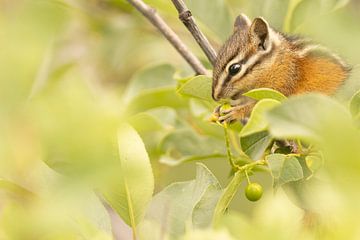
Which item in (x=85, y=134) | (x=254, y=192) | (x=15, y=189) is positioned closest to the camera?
(x=85, y=134)

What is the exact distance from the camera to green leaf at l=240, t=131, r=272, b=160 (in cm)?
204

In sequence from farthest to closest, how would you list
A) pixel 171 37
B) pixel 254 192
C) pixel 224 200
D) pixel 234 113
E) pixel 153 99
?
pixel 153 99 → pixel 171 37 → pixel 234 113 → pixel 254 192 → pixel 224 200

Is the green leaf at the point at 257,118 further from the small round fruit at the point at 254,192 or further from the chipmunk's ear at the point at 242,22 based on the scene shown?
the chipmunk's ear at the point at 242,22

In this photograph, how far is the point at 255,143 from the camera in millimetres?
2047

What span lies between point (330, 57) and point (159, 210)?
1.07 m

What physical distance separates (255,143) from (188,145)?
0.60 m

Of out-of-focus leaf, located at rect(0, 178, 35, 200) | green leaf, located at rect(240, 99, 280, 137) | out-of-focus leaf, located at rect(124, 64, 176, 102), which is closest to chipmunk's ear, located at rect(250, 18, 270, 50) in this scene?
out-of-focus leaf, located at rect(124, 64, 176, 102)

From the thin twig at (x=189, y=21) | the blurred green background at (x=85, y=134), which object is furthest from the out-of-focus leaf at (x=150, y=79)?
the thin twig at (x=189, y=21)

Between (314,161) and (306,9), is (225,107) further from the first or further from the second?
(314,161)

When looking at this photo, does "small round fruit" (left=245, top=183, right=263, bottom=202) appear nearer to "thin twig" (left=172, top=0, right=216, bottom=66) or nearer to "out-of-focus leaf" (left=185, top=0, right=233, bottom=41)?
"thin twig" (left=172, top=0, right=216, bottom=66)

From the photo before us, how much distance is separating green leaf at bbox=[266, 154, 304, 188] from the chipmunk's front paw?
54cm

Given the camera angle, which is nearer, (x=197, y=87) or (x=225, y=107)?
(x=197, y=87)

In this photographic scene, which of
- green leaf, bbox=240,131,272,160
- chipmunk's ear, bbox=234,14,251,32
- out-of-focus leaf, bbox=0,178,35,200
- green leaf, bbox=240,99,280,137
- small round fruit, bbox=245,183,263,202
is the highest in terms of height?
out-of-focus leaf, bbox=0,178,35,200

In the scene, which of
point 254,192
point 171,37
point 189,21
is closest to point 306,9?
point 171,37
